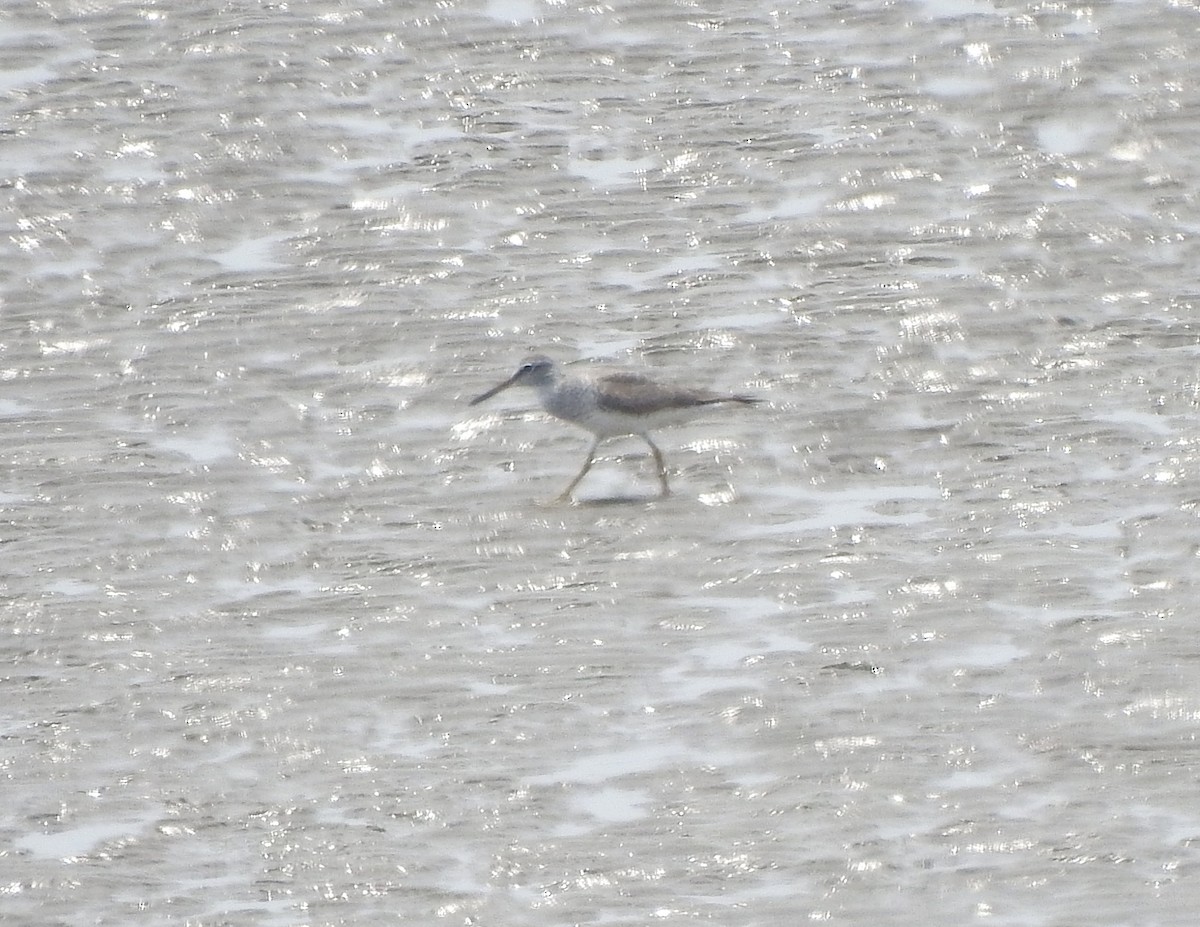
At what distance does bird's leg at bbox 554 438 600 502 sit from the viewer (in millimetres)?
13277

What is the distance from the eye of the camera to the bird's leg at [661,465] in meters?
13.3

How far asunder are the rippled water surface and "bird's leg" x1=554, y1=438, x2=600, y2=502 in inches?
4.4

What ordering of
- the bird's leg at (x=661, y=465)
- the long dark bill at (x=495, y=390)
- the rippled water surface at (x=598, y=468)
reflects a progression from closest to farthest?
1. the rippled water surface at (x=598, y=468)
2. the bird's leg at (x=661, y=465)
3. the long dark bill at (x=495, y=390)

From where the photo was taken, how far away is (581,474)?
13469 mm

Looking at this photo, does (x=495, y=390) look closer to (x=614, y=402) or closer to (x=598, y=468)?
(x=598, y=468)

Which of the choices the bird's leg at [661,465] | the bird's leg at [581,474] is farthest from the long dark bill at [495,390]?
the bird's leg at [661,465]

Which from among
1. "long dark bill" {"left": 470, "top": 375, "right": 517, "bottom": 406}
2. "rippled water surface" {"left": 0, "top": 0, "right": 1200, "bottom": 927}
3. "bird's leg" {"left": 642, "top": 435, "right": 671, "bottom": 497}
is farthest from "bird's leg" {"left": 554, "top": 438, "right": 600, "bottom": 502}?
"long dark bill" {"left": 470, "top": 375, "right": 517, "bottom": 406}

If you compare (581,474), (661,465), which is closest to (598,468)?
(581,474)

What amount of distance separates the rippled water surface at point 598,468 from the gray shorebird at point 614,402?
259mm

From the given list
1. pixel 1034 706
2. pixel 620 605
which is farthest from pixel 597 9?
pixel 1034 706

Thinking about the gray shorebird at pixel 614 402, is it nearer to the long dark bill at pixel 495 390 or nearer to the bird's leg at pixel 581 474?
the bird's leg at pixel 581 474

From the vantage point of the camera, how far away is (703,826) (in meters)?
9.62

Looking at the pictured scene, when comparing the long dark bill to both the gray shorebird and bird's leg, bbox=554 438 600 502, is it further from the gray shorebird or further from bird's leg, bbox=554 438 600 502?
bird's leg, bbox=554 438 600 502

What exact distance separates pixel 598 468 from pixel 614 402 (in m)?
0.70
